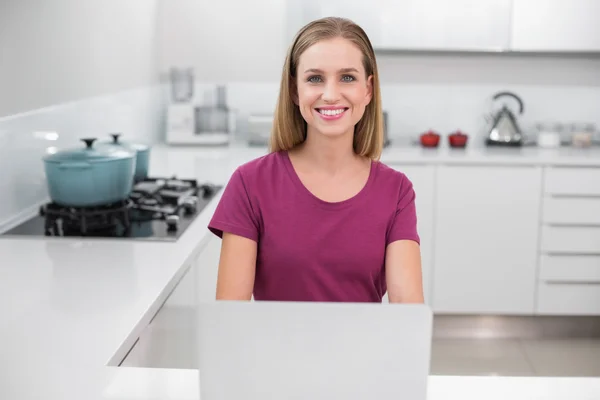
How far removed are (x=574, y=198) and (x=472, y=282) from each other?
0.64m

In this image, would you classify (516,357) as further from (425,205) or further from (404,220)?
(404,220)

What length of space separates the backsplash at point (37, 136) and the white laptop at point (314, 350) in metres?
1.53

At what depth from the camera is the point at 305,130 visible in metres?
1.54

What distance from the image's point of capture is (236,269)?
4.71 feet

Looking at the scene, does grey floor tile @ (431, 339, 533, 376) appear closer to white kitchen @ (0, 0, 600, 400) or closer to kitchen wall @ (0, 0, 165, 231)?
white kitchen @ (0, 0, 600, 400)

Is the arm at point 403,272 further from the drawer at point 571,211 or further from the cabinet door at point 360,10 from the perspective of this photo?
the cabinet door at point 360,10

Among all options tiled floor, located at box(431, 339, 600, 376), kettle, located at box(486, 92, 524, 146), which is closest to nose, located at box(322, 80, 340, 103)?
tiled floor, located at box(431, 339, 600, 376)

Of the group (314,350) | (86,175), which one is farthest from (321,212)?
(86,175)

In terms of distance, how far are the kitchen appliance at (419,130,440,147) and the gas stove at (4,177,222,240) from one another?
5.93 feet

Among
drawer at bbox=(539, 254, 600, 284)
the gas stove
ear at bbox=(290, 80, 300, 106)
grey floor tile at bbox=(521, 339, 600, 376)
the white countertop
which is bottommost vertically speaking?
grey floor tile at bbox=(521, 339, 600, 376)

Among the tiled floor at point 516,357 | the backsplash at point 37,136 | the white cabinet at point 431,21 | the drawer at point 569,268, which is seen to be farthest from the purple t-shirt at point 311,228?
the white cabinet at point 431,21

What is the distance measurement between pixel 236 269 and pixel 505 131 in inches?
117

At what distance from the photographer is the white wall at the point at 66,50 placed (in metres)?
2.28

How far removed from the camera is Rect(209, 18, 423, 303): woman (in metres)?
1.41
